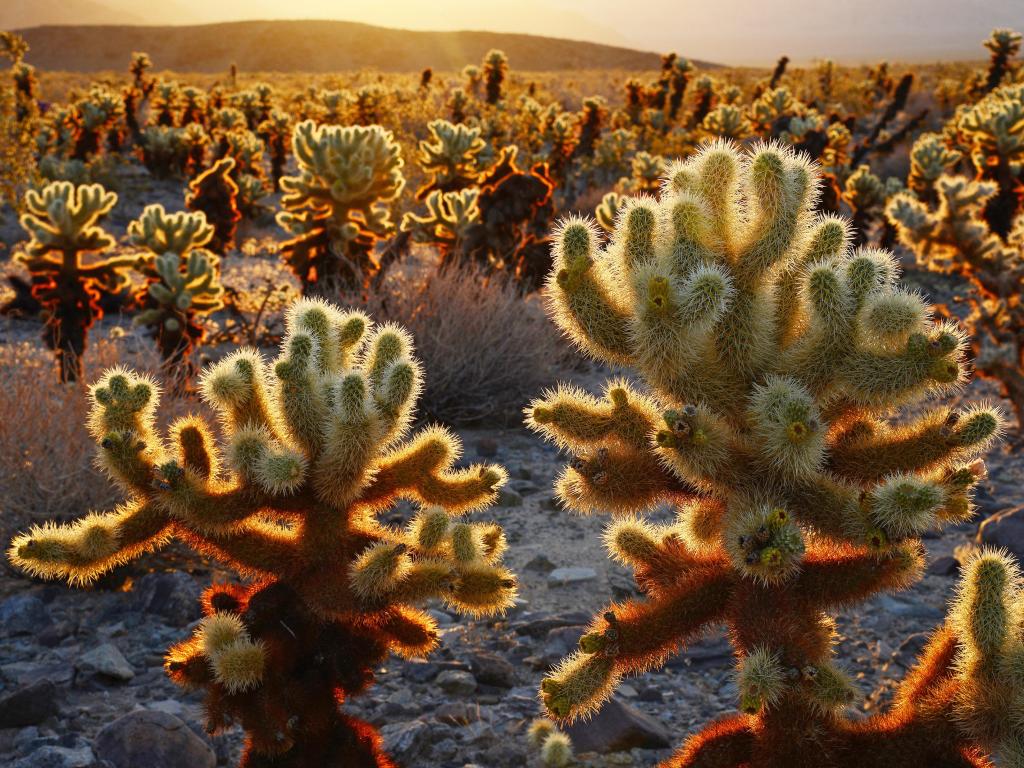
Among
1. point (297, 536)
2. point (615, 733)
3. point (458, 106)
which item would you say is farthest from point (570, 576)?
point (458, 106)

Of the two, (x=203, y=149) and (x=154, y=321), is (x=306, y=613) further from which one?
(x=203, y=149)

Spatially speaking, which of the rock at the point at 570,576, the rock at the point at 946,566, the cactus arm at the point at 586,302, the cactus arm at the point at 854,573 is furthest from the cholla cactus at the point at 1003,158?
the cactus arm at the point at 586,302

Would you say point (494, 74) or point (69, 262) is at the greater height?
point (494, 74)

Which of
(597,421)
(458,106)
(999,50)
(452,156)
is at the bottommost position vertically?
(597,421)

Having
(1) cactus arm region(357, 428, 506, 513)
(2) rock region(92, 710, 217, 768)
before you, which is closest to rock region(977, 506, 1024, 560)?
(1) cactus arm region(357, 428, 506, 513)

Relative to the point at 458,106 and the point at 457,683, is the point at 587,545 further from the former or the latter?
the point at 458,106

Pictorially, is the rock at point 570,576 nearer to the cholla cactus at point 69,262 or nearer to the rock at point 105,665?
the rock at point 105,665
